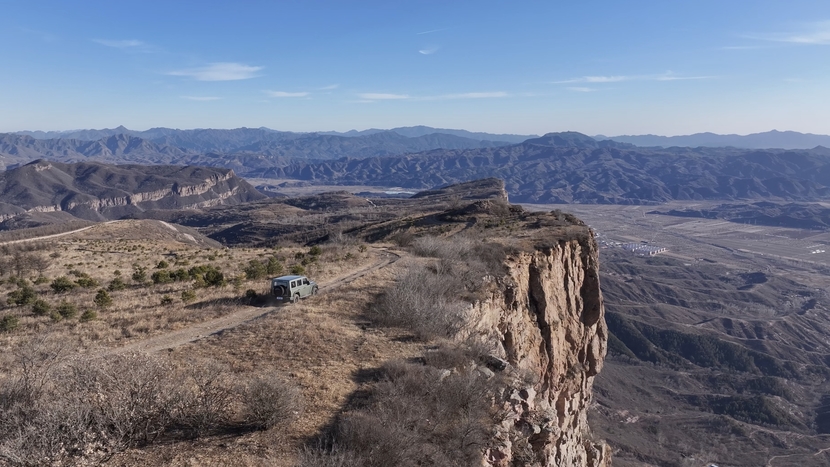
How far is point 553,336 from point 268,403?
21625mm

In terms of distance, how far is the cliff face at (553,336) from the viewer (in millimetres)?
17227

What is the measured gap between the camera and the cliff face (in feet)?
56.5

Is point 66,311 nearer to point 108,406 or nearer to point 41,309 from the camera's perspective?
point 41,309

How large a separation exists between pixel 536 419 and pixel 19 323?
20.4 meters

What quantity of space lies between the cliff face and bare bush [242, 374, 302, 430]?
6851 millimetres

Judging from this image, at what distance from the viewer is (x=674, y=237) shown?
189 metres

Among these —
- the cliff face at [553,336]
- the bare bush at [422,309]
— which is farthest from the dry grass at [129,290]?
the cliff face at [553,336]

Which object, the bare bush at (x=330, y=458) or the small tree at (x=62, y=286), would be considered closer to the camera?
the bare bush at (x=330, y=458)

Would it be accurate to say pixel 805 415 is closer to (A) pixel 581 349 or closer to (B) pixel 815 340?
(B) pixel 815 340

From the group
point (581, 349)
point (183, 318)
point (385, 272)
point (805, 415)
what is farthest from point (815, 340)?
point (183, 318)

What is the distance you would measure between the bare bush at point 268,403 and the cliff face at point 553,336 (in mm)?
6851

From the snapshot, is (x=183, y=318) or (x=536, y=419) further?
→ (x=183, y=318)

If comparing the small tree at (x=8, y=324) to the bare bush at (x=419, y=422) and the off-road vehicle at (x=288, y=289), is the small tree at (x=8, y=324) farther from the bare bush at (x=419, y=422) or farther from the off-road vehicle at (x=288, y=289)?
the bare bush at (x=419, y=422)

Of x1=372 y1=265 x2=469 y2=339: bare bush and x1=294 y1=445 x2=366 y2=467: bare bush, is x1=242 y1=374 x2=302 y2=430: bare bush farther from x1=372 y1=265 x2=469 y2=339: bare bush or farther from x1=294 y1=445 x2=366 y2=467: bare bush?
x1=372 y1=265 x2=469 y2=339: bare bush
